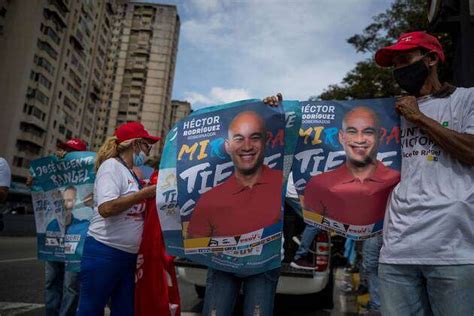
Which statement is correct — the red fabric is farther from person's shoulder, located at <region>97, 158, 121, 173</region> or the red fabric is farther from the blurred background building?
the blurred background building

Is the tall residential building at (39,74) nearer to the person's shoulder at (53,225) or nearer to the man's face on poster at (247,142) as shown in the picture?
the person's shoulder at (53,225)

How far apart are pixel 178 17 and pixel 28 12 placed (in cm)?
5143

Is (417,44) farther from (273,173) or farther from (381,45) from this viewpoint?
(381,45)

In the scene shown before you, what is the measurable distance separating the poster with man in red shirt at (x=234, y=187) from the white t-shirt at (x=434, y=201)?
693 mm

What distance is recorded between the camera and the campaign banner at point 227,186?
2418mm

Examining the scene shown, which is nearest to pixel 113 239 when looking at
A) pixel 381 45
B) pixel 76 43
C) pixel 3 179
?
pixel 3 179

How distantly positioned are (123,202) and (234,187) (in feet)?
3.06

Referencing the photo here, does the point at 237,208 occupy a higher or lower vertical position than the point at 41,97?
lower

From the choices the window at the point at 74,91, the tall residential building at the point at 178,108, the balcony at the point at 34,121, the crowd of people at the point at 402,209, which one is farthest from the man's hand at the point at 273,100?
the tall residential building at the point at 178,108

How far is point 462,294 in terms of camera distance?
178cm

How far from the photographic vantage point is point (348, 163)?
250 centimetres

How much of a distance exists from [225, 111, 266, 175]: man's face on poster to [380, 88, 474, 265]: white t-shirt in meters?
0.81

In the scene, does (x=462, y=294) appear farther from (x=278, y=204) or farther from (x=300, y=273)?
(x=300, y=273)

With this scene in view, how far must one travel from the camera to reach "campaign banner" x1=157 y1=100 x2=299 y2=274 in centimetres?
242
